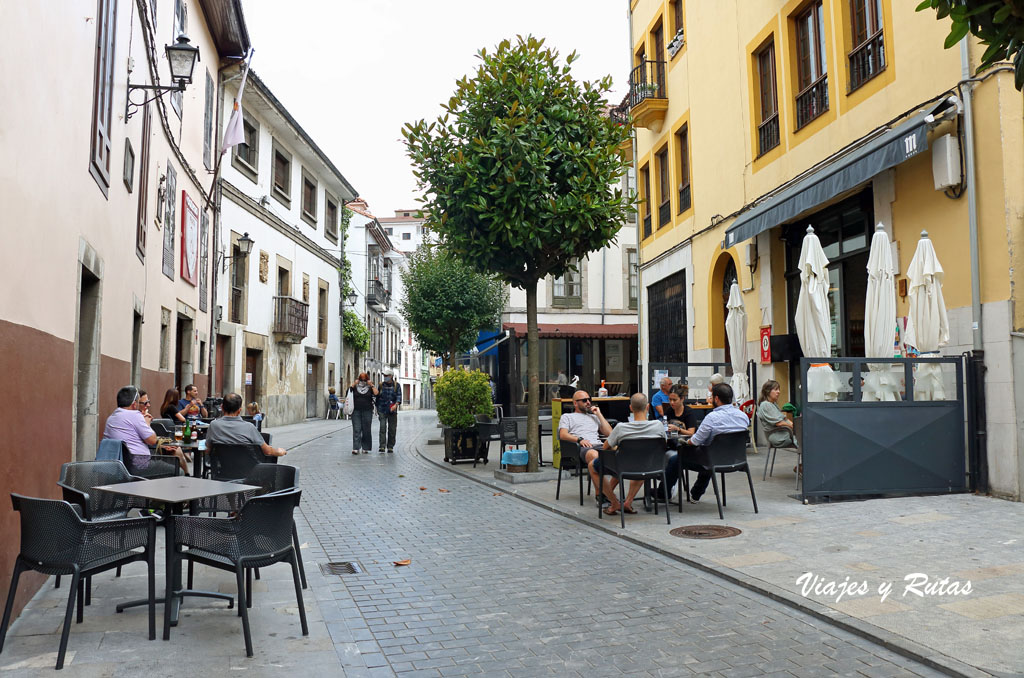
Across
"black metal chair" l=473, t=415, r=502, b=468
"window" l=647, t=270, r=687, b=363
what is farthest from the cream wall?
"window" l=647, t=270, r=687, b=363

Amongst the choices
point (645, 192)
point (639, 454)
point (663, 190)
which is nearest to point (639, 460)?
point (639, 454)

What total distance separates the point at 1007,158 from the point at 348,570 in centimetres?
782

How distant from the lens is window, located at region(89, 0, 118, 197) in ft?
25.6

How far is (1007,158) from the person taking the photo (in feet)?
27.7

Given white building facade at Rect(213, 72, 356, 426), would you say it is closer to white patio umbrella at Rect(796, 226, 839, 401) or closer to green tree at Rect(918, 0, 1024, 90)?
white patio umbrella at Rect(796, 226, 839, 401)

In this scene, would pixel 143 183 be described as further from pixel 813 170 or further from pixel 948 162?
pixel 948 162

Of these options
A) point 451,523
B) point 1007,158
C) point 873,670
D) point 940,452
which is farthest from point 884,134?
point 873,670

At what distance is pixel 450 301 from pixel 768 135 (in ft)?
50.4

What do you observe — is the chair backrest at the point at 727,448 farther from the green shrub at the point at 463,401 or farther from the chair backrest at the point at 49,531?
the green shrub at the point at 463,401

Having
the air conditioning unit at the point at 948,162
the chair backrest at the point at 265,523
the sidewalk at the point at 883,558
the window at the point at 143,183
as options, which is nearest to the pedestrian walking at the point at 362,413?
the window at the point at 143,183

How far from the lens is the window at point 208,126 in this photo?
1948 cm

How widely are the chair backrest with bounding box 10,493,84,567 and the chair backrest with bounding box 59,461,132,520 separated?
101 centimetres

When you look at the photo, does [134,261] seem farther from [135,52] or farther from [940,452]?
[940,452]

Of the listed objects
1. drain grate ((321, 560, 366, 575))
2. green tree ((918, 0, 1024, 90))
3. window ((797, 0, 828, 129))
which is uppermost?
window ((797, 0, 828, 129))
